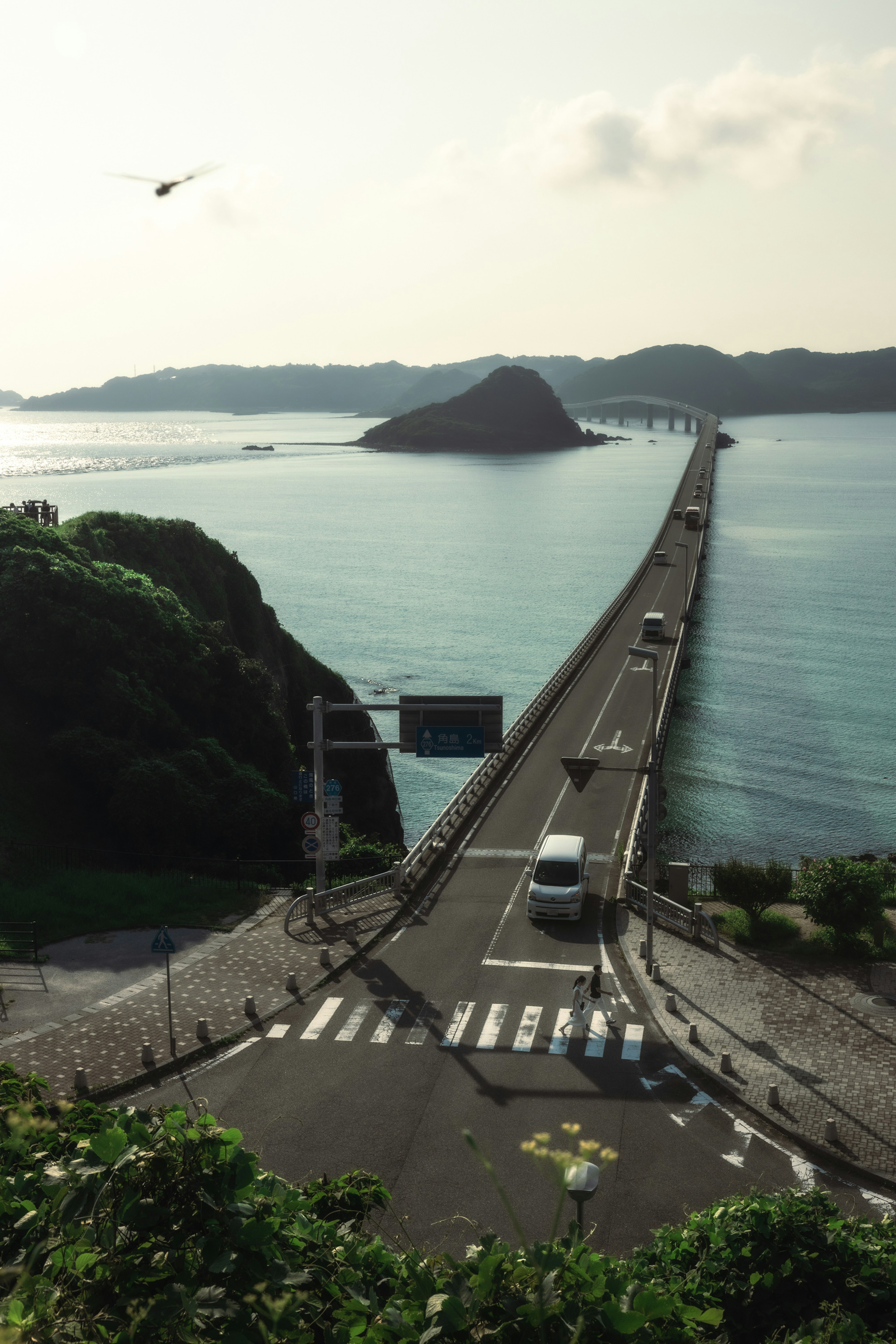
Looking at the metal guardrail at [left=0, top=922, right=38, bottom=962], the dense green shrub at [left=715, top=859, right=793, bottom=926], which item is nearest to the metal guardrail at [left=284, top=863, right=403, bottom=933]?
the metal guardrail at [left=0, top=922, right=38, bottom=962]

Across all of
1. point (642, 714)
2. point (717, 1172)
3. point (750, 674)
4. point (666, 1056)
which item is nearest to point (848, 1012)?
point (666, 1056)

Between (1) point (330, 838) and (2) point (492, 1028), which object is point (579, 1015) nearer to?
(2) point (492, 1028)

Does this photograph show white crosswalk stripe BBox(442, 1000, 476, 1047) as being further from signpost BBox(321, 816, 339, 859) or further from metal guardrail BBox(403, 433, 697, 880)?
metal guardrail BBox(403, 433, 697, 880)

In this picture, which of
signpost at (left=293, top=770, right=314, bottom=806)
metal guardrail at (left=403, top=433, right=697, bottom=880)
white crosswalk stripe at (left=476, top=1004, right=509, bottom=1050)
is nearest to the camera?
white crosswalk stripe at (left=476, top=1004, right=509, bottom=1050)

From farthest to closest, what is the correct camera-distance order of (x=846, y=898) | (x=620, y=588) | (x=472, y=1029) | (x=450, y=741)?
1. (x=620, y=588)
2. (x=450, y=741)
3. (x=846, y=898)
4. (x=472, y=1029)

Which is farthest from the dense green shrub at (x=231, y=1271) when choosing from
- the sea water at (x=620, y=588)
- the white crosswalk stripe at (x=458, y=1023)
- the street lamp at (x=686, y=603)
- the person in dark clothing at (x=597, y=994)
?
the street lamp at (x=686, y=603)

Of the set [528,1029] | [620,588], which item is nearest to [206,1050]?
[528,1029]

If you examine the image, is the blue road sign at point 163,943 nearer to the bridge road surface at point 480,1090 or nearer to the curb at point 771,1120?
the bridge road surface at point 480,1090

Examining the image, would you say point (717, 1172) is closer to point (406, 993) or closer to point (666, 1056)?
point (666, 1056)
